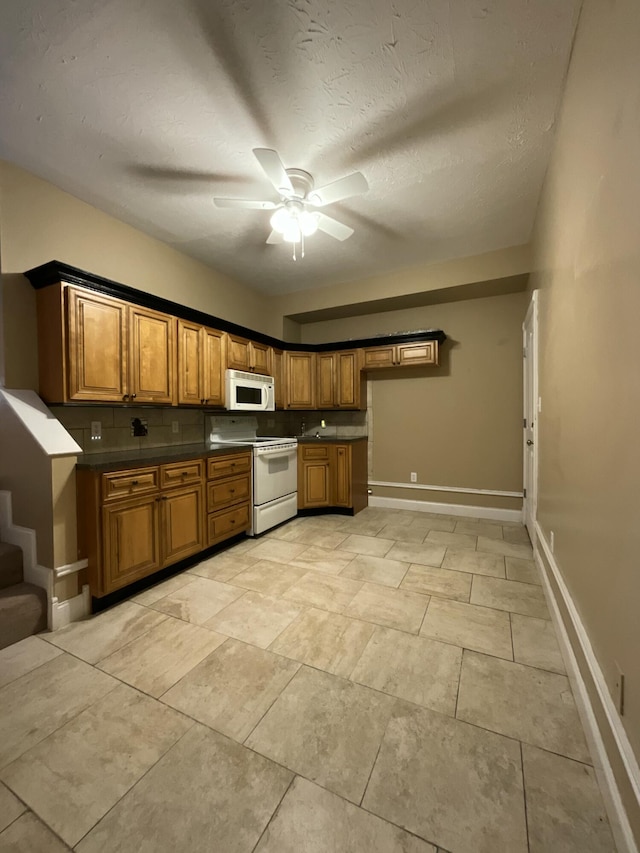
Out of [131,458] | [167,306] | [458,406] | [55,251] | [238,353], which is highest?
[55,251]

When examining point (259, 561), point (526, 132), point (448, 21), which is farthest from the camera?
point (259, 561)

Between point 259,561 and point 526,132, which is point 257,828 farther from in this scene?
point 526,132

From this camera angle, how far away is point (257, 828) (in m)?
1.01

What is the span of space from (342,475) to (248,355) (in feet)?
6.04

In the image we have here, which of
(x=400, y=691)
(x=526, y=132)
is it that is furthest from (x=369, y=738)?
(x=526, y=132)

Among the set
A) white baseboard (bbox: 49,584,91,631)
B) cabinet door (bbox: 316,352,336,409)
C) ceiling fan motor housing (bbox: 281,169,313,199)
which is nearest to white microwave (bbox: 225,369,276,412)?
cabinet door (bbox: 316,352,336,409)

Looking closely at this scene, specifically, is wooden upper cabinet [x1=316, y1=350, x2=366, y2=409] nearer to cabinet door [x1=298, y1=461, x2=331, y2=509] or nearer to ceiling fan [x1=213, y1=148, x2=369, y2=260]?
cabinet door [x1=298, y1=461, x2=331, y2=509]

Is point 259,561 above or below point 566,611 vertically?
below

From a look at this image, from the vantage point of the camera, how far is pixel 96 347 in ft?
7.64

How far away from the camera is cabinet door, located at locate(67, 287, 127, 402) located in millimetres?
2203

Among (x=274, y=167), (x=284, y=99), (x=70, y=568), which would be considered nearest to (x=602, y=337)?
(x=274, y=167)

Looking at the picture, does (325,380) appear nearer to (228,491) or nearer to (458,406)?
(458,406)

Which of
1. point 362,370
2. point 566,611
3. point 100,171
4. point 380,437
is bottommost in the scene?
point 566,611

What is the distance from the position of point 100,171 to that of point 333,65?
1714mm
